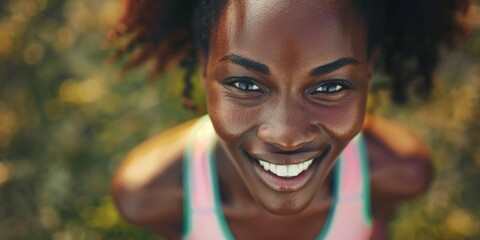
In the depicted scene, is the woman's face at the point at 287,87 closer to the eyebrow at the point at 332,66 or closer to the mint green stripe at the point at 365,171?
the eyebrow at the point at 332,66

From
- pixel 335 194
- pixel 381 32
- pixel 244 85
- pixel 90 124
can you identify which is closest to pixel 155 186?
pixel 335 194

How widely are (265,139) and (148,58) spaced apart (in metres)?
0.57

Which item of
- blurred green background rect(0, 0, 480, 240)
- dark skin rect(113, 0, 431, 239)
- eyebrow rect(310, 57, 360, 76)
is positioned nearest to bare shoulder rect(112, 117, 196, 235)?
dark skin rect(113, 0, 431, 239)

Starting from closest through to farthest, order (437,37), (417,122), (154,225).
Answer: (437,37), (154,225), (417,122)

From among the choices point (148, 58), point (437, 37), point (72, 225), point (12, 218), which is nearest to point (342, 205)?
point (437, 37)

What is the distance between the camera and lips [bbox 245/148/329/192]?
1357 millimetres

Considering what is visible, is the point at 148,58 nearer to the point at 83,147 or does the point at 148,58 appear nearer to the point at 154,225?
the point at 154,225

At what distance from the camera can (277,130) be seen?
127 cm

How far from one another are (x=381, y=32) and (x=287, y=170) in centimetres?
33

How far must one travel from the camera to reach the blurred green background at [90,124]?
→ 258cm

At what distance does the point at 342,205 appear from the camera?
1765 millimetres

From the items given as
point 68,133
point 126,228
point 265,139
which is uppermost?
point 68,133

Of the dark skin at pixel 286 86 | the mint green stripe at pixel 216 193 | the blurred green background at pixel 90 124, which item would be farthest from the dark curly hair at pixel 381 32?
the blurred green background at pixel 90 124

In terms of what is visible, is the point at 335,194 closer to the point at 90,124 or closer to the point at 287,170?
the point at 287,170
